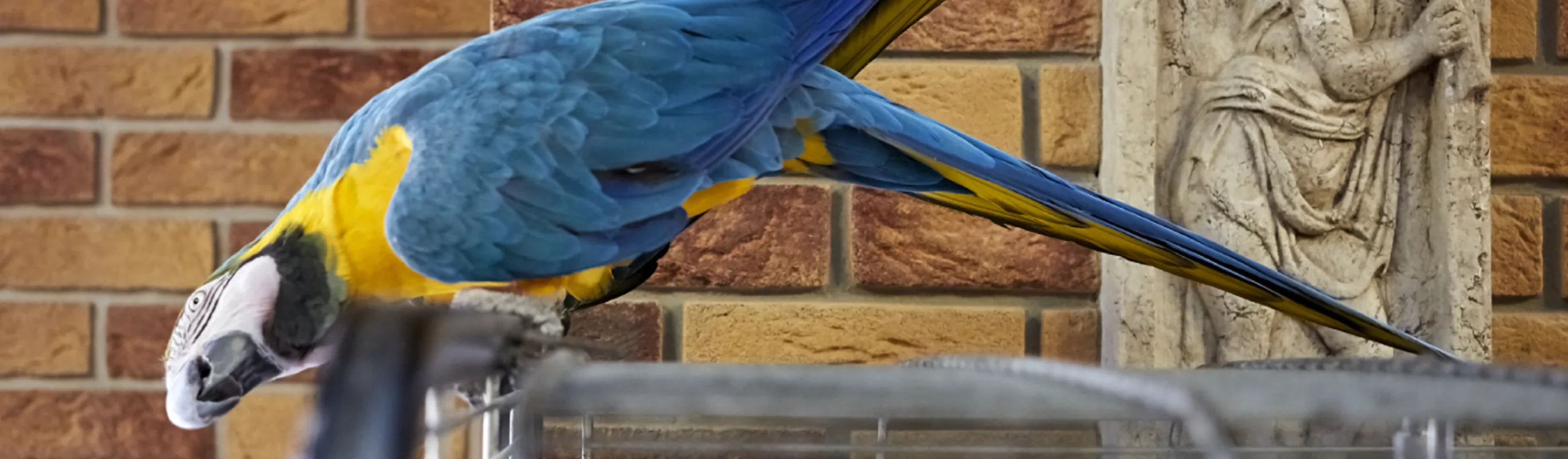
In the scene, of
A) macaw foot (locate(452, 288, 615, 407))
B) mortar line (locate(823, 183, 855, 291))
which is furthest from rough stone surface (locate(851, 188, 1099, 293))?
macaw foot (locate(452, 288, 615, 407))

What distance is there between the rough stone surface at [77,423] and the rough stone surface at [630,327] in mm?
301

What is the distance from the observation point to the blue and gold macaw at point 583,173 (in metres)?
0.35

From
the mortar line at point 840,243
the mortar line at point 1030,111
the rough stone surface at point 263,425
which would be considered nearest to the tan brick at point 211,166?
the rough stone surface at point 263,425

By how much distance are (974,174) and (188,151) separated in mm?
524

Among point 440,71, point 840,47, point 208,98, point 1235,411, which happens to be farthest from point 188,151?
point 1235,411

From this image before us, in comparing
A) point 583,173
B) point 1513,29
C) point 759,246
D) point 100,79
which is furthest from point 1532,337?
point 100,79

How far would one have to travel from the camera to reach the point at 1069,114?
0.55m

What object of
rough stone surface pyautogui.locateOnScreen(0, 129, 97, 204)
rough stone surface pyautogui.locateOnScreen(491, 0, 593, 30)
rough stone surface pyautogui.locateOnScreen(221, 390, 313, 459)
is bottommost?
rough stone surface pyautogui.locateOnScreen(221, 390, 313, 459)

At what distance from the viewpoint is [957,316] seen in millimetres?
551

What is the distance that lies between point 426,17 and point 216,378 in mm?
314

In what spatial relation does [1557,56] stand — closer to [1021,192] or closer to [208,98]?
[1021,192]

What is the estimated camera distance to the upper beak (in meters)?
0.34

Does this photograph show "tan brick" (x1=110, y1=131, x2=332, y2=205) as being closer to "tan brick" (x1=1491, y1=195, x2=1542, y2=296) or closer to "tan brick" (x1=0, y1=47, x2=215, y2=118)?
"tan brick" (x1=0, y1=47, x2=215, y2=118)

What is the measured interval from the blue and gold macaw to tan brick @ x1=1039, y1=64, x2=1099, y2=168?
15 cm
